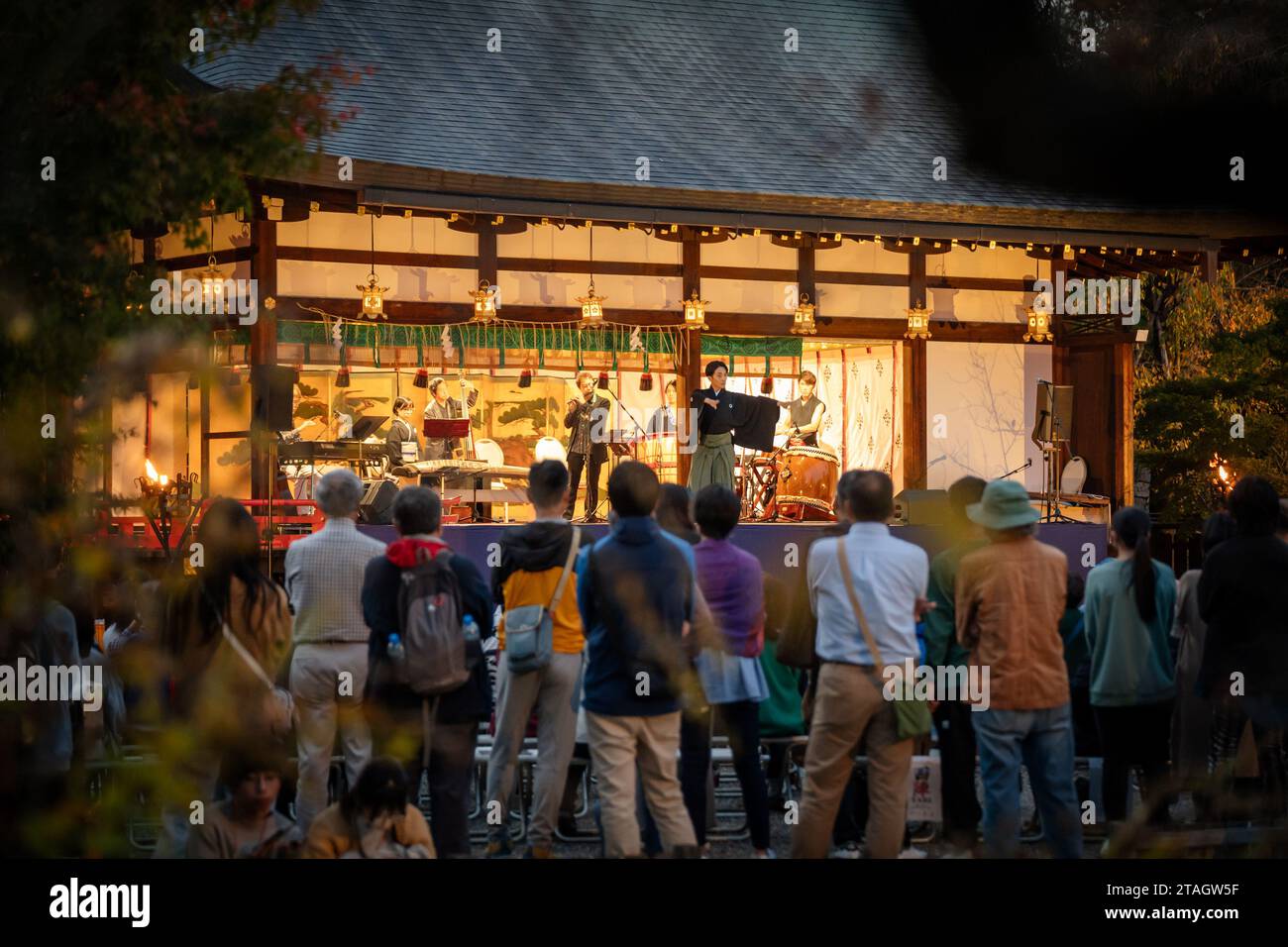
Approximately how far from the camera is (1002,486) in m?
5.12

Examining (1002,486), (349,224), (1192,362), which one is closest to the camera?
(1002,486)

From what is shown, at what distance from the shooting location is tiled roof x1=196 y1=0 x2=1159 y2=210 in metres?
13.8

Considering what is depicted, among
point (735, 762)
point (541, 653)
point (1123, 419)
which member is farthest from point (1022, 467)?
point (541, 653)

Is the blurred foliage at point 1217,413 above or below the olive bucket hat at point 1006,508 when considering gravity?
above

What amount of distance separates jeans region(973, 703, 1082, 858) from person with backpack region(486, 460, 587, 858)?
164 centimetres

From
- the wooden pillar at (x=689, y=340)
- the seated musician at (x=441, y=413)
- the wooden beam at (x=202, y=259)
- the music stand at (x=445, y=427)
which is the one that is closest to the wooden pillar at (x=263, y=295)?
the wooden beam at (x=202, y=259)

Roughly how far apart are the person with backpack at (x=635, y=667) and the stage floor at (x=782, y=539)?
17.2 feet

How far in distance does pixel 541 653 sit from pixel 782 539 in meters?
6.98

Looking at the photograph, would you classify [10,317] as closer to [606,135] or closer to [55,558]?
[55,558]

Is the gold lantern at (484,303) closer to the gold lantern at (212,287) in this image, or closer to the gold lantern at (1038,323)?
the gold lantern at (212,287)

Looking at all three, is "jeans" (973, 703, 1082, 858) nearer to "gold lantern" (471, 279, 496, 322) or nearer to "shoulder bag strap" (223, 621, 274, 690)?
"shoulder bag strap" (223, 621, 274, 690)

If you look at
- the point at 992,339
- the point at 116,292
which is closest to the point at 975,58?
the point at 992,339

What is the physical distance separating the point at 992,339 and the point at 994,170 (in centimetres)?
194

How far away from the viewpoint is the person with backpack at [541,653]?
5578 millimetres
